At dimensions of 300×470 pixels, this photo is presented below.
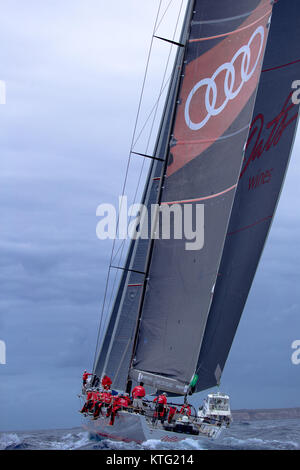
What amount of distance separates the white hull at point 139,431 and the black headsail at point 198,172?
1.36 metres

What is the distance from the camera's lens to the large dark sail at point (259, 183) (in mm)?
23438

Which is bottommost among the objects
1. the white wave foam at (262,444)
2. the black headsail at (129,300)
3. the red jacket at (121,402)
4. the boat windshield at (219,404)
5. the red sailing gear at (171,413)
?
the white wave foam at (262,444)

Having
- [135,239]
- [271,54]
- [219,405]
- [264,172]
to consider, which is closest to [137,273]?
[135,239]

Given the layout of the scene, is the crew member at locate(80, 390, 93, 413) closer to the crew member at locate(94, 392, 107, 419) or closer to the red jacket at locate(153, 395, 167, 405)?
the crew member at locate(94, 392, 107, 419)

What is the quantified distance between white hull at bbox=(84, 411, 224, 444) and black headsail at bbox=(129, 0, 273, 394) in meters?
1.36

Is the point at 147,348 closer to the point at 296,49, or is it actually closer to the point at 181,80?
the point at 181,80

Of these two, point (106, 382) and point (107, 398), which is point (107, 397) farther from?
point (106, 382)

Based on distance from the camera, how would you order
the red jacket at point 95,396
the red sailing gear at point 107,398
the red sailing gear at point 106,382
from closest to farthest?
the red sailing gear at point 107,398, the red jacket at point 95,396, the red sailing gear at point 106,382

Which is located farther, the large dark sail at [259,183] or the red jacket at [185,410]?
the large dark sail at [259,183]

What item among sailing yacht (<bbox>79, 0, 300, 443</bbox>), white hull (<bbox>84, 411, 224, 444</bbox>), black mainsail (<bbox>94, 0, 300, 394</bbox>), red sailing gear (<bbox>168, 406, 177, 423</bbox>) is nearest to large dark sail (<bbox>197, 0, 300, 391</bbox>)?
sailing yacht (<bbox>79, 0, 300, 443</bbox>)

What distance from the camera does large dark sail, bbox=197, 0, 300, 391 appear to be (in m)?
23.4

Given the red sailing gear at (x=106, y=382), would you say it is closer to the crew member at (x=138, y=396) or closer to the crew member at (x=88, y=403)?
the crew member at (x=88, y=403)

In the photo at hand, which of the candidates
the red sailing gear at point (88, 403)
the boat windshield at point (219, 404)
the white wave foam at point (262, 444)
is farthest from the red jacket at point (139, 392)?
the boat windshield at point (219, 404)
